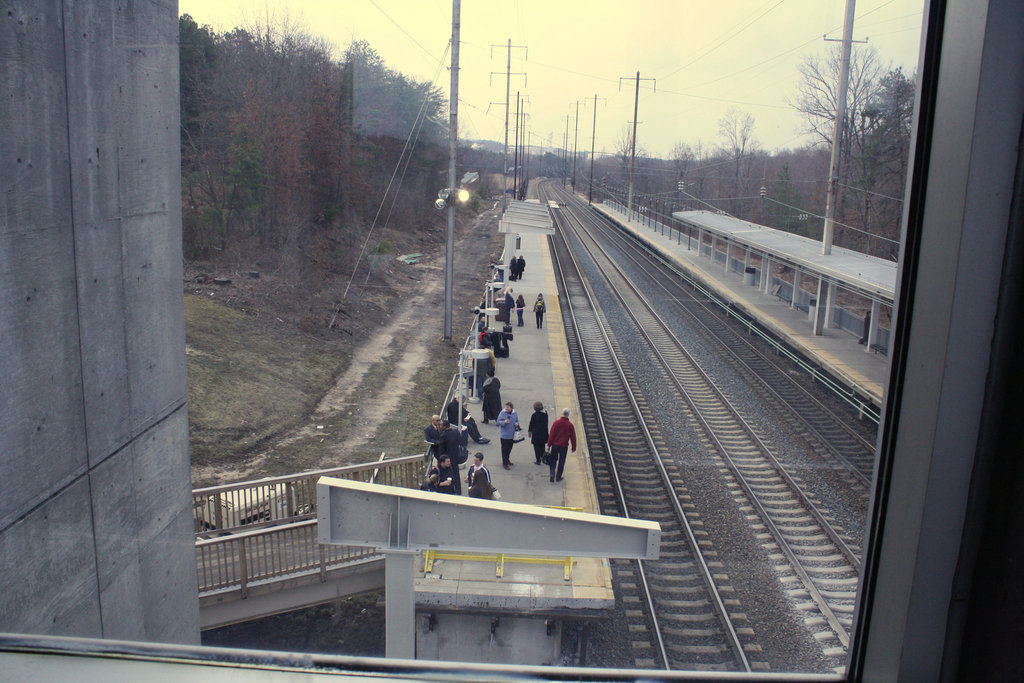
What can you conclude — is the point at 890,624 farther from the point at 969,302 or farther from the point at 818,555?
the point at 818,555

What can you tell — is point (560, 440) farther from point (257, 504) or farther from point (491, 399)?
point (257, 504)

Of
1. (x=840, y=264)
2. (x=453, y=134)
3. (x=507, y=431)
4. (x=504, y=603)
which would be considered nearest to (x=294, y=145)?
(x=453, y=134)

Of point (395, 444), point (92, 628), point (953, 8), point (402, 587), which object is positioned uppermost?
point (953, 8)

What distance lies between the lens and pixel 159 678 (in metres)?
0.97

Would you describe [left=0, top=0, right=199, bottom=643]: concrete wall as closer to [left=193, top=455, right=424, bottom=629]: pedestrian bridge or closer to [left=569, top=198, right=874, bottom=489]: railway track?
[left=193, top=455, right=424, bottom=629]: pedestrian bridge

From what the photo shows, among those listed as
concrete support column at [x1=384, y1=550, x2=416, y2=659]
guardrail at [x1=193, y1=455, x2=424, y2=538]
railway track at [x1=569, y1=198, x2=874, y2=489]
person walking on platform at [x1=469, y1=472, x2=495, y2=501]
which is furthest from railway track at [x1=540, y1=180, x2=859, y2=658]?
guardrail at [x1=193, y1=455, x2=424, y2=538]

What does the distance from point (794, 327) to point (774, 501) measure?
213 inches

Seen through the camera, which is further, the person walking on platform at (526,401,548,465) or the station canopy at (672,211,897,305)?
the person walking on platform at (526,401,548,465)

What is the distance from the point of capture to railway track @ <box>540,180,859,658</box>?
4883 millimetres

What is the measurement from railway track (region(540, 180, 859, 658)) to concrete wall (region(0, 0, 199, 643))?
6.91 feet

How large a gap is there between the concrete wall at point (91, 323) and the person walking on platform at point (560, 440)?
4432 mm

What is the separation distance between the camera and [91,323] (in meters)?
1.98

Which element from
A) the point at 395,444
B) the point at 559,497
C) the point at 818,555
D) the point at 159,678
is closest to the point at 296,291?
the point at 395,444

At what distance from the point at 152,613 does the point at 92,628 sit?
38 cm
